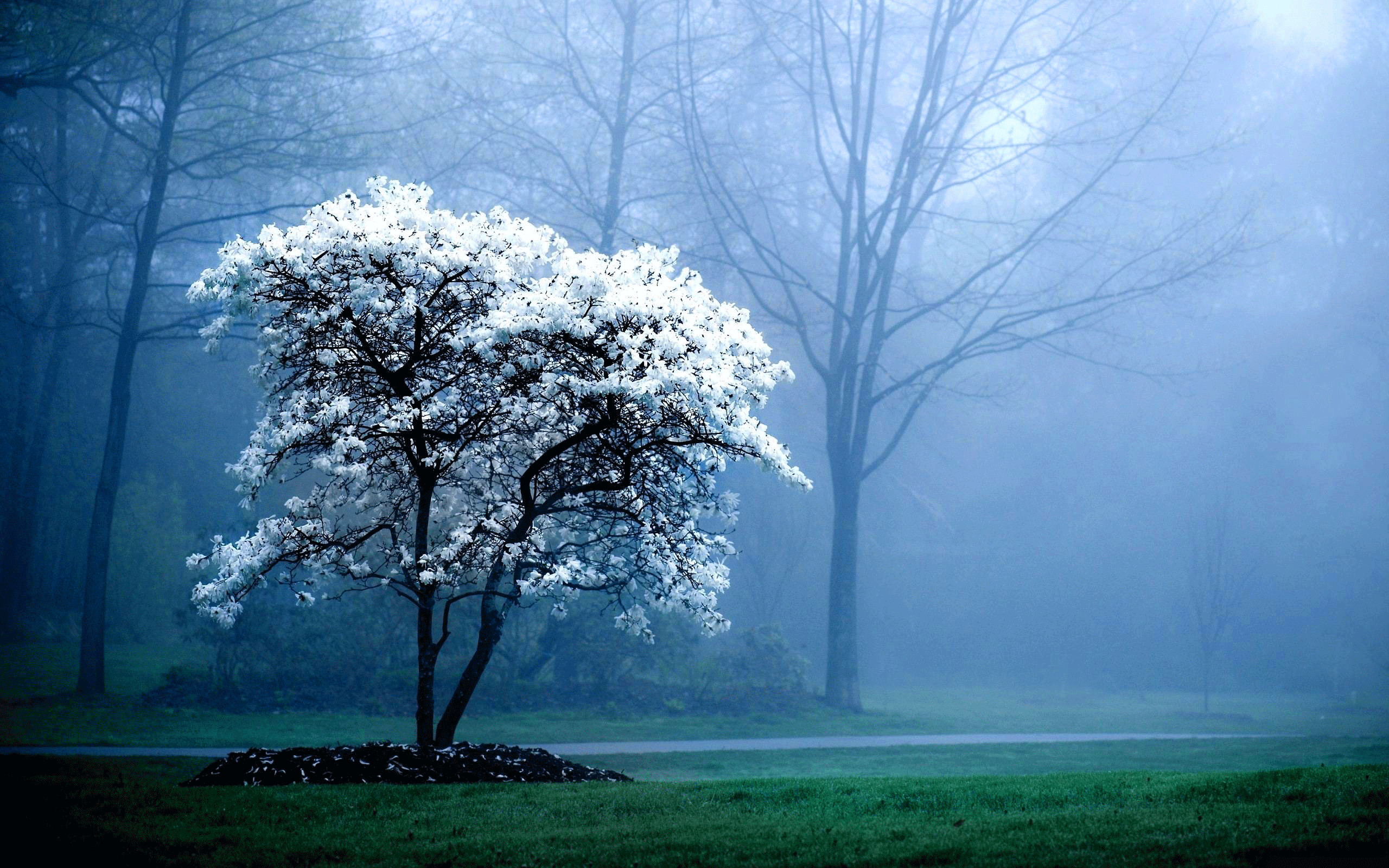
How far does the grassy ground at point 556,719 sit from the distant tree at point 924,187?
277 cm

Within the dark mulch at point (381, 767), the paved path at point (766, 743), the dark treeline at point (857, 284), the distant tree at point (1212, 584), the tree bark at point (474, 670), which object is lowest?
the paved path at point (766, 743)

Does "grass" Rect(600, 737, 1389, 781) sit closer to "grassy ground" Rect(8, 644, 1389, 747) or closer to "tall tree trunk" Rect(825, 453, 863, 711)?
"grassy ground" Rect(8, 644, 1389, 747)

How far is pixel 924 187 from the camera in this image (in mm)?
28812

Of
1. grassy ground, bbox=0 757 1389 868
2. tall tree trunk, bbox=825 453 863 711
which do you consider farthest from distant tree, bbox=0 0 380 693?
tall tree trunk, bbox=825 453 863 711

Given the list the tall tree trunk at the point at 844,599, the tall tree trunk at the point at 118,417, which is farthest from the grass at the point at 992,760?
the tall tree trunk at the point at 118,417

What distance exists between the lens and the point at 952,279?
131 ft

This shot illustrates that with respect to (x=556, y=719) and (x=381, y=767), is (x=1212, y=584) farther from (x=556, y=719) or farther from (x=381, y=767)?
(x=381, y=767)

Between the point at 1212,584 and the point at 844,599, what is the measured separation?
10711 millimetres

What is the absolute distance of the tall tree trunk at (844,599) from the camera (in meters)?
22.3

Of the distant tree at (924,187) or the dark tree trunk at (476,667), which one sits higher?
the distant tree at (924,187)

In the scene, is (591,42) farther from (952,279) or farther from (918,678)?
(918,678)

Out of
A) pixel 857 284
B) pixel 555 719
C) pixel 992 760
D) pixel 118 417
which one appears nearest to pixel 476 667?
pixel 555 719

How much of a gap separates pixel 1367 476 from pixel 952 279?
1892 centimetres

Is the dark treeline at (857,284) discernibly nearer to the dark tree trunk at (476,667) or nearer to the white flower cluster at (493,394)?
the white flower cluster at (493,394)
